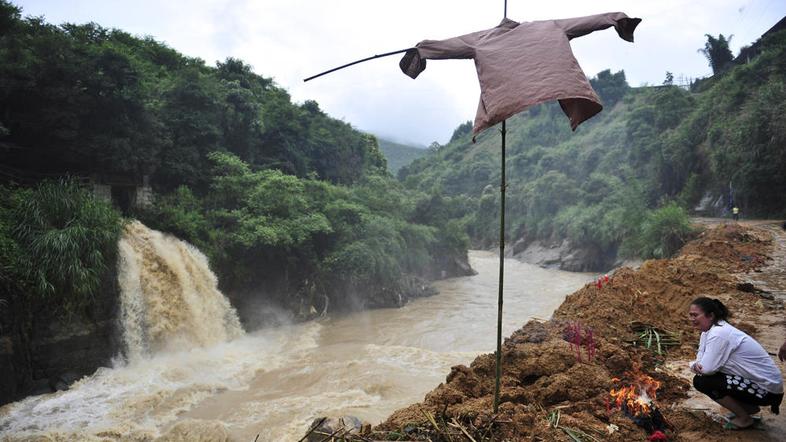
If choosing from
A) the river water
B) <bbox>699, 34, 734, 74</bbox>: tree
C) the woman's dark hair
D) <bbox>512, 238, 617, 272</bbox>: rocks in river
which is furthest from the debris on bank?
<bbox>699, 34, 734, 74</bbox>: tree

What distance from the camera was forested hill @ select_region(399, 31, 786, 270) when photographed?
19.4 metres

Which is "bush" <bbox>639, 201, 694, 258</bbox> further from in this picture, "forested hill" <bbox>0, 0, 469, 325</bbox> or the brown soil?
the brown soil

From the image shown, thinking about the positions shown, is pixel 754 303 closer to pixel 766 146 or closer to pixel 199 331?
pixel 199 331

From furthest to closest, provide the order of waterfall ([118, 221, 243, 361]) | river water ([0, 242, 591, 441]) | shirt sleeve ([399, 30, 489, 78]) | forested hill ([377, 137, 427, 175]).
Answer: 1. forested hill ([377, 137, 427, 175])
2. waterfall ([118, 221, 243, 361])
3. river water ([0, 242, 591, 441])
4. shirt sleeve ([399, 30, 489, 78])

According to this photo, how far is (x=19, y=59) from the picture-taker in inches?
429

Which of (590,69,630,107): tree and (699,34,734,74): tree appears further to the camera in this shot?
(590,69,630,107): tree

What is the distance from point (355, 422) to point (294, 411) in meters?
3.86

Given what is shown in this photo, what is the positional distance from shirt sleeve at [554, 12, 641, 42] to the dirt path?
9.49 ft

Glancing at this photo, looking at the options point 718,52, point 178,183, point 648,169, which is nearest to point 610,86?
point 718,52

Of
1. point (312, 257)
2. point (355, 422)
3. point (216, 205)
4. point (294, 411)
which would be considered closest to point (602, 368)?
point (355, 422)

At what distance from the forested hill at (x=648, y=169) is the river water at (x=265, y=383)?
402 inches

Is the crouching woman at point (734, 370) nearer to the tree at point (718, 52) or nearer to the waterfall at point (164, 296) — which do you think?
the waterfall at point (164, 296)

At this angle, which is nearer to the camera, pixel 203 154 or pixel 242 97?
pixel 203 154

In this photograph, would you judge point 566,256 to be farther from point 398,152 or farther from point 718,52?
point 398,152
